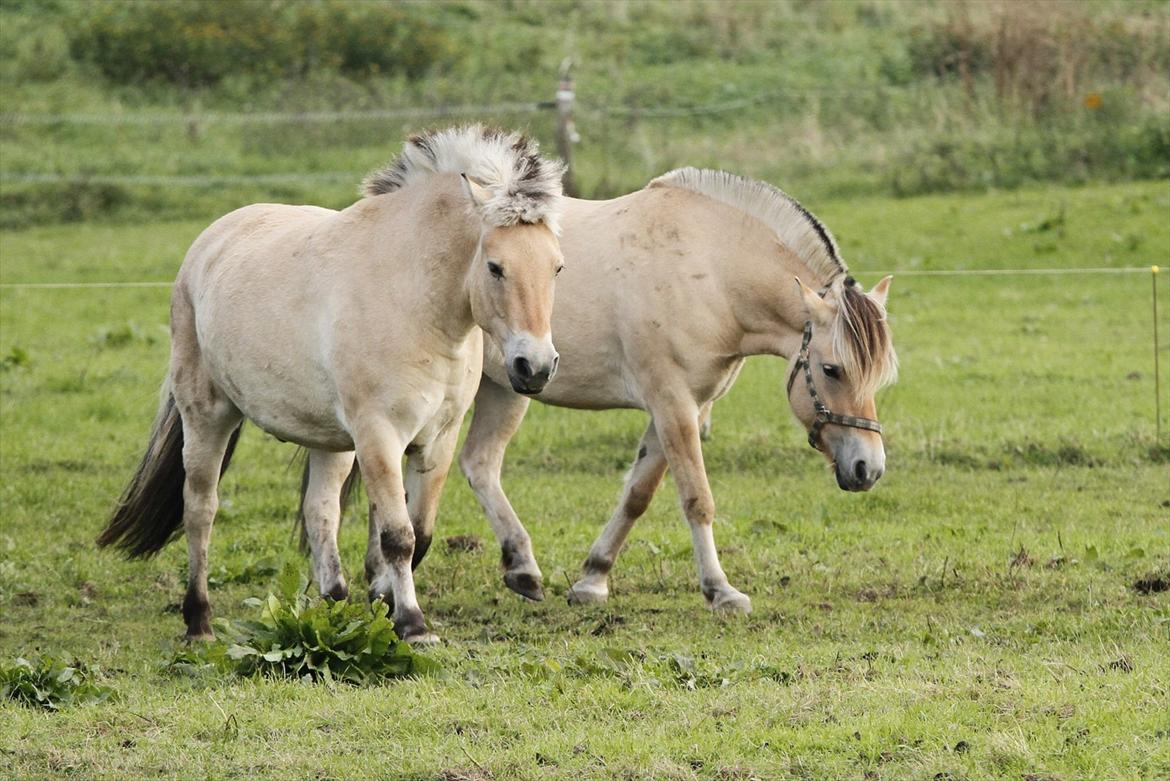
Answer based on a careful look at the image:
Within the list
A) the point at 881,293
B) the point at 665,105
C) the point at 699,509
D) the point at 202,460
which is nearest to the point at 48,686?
the point at 202,460

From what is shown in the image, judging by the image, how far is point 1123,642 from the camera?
247 inches

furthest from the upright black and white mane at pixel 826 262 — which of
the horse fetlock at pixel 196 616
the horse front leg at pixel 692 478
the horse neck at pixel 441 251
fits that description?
the horse fetlock at pixel 196 616

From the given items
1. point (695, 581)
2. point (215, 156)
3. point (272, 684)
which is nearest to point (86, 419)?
point (695, 581)

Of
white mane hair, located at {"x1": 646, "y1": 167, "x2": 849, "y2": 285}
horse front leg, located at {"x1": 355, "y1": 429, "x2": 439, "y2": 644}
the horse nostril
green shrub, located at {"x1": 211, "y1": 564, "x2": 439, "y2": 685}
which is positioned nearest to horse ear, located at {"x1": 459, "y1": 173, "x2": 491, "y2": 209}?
the horse nostril

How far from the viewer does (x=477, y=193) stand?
251 inches

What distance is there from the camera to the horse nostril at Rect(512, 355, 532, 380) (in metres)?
6.00

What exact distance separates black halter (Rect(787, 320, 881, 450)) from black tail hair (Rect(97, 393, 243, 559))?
2864 mm

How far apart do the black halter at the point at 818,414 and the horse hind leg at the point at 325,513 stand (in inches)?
87.9

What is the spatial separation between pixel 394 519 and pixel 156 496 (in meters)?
1.86

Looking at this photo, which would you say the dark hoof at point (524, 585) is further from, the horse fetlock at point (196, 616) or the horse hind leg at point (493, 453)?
the horse fetlock at point (196, 616)

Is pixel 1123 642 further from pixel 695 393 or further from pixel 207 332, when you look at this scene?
pixel 207 332

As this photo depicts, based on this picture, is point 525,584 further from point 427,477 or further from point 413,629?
point 413,629

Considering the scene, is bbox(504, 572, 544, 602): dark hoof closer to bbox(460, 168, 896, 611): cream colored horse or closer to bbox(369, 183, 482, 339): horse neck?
bbox(460, 168, 896, 611): cream colored horse

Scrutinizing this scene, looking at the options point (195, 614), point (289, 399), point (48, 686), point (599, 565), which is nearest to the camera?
point (48, 686)
